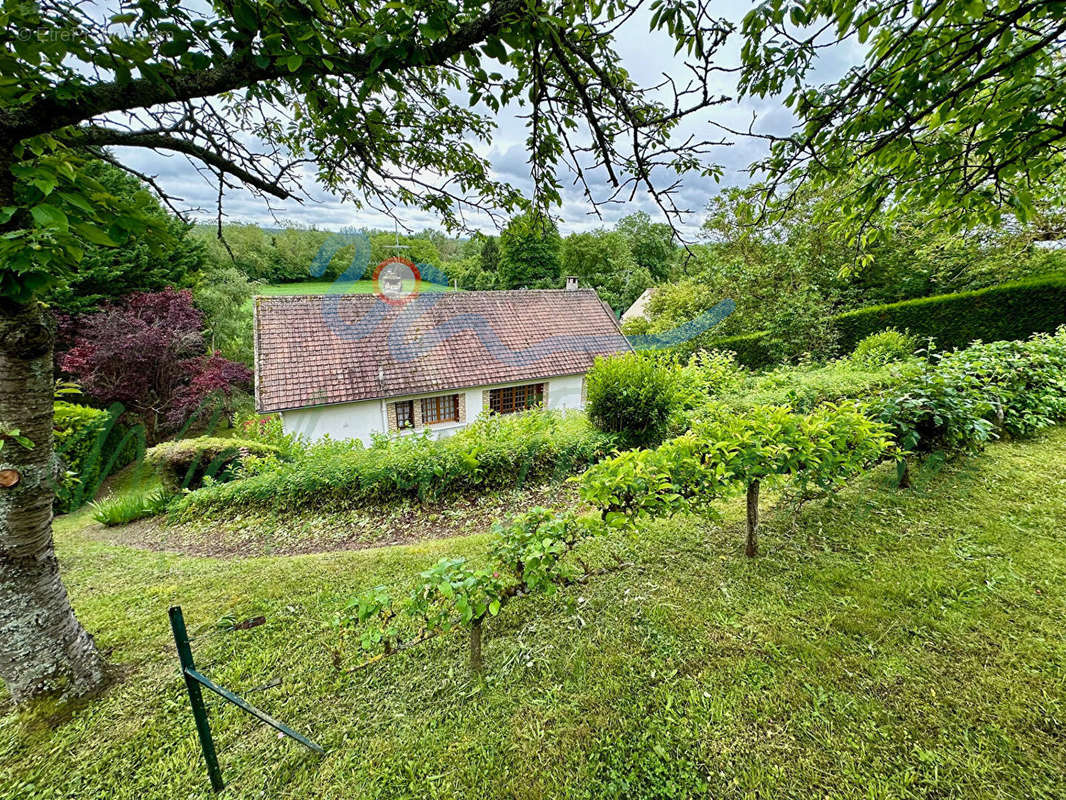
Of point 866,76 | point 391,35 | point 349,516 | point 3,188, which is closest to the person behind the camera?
point 3,188

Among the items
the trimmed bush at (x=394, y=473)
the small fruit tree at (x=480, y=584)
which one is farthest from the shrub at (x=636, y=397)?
the small fruit tree at (x=480, y=584)

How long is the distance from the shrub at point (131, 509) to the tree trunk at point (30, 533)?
5.87m

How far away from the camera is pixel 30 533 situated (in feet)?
6.43

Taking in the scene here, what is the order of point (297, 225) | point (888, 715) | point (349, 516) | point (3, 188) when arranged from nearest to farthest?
1. point (3, 188)
2. point (888, 715)
3. point (297, 225)
4. point (349, 516)

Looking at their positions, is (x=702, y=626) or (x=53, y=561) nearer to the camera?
(x=53, y=561)

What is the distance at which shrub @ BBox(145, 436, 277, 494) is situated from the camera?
283 inches

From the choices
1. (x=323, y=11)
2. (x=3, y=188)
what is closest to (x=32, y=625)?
(x=3, y=188)

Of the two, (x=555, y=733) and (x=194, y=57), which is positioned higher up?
(x=194, y=57)

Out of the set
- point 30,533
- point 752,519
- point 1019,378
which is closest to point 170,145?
point 30,533

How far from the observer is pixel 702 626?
2.64 m

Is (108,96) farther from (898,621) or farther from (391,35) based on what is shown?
(898,621)

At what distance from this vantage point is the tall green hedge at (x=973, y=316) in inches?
380

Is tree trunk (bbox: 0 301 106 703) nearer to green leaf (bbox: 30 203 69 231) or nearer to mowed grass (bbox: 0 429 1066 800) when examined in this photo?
mowed grass (bbox: 0 429 1066 800)

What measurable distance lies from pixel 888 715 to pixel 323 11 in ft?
13.6
